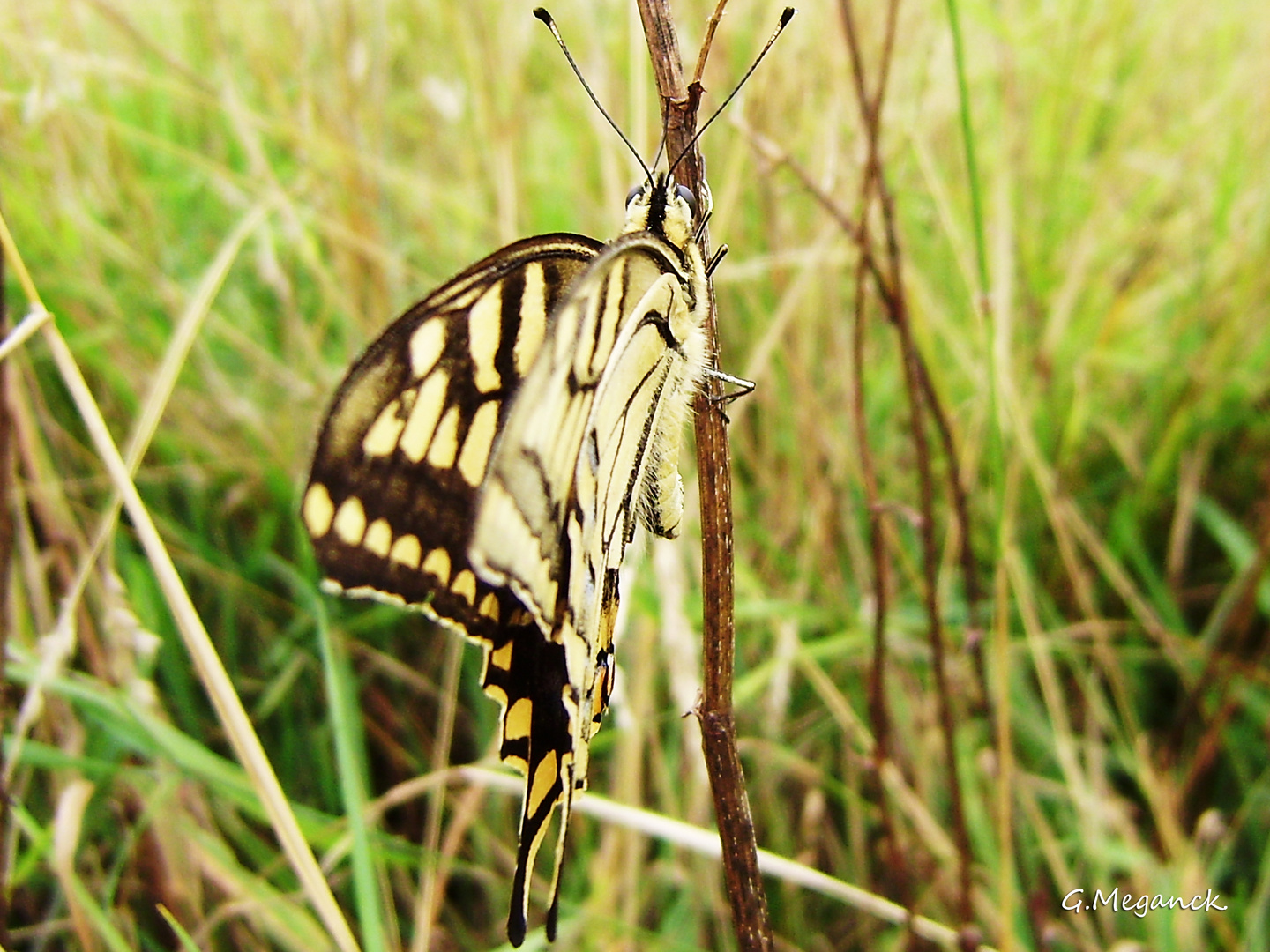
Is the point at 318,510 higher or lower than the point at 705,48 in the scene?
lower

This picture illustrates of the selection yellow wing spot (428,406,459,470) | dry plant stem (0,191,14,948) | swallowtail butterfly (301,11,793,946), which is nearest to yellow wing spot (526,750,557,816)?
swallowtail butterfly (301,11,793,946)

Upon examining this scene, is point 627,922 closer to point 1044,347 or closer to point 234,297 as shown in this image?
point 1044,347

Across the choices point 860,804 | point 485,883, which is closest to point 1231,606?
point 860,804

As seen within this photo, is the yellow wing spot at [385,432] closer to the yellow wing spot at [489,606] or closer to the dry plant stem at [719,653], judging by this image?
the yellow wing spot at [489,606]

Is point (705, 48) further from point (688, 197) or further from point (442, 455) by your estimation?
point (442, 455)
